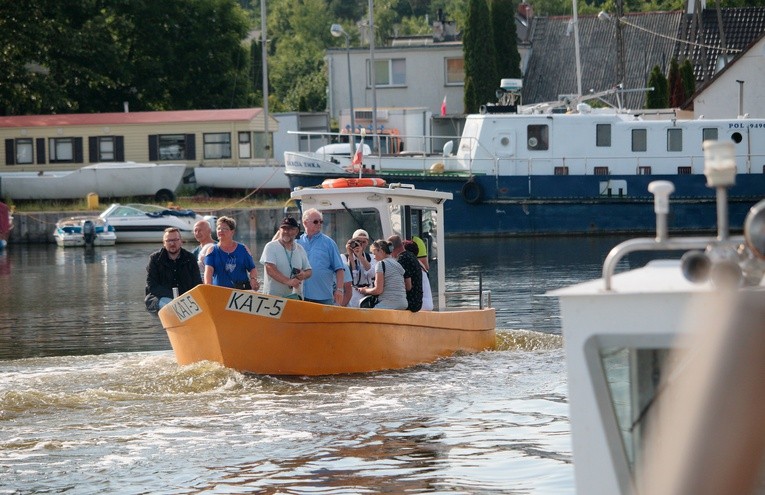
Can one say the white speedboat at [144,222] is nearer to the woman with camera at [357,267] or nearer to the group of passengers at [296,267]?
the woman with camera at [357,267]

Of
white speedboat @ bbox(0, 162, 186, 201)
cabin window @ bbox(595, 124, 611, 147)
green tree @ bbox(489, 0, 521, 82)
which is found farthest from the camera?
green tree @ bbox(489, 0, 521, 82)

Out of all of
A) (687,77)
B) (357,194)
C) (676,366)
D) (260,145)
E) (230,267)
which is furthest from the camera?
(260,145)

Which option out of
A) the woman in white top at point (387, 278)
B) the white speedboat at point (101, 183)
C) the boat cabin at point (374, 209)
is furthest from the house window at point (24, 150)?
the woman in white top at point (387, 278)

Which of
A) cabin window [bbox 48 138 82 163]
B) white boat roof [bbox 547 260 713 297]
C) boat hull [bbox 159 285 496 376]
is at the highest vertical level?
cabin window [bbox 48 138 82 163]

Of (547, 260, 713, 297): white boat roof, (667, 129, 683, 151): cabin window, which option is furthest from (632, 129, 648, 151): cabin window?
(547, 260, 713, 297): white boat roof

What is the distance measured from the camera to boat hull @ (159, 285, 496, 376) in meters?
13.4

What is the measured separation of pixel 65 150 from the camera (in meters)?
56.3

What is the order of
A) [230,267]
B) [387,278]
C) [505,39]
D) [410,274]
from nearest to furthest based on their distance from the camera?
[230,267] → [387,278] → [410,274] → [505,39]

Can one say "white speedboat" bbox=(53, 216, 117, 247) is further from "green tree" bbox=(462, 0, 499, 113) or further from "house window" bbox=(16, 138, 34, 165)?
"green tree" bbox=(462, 0, 499, 113)

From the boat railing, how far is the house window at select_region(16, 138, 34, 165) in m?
53.0

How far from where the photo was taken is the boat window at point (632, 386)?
18.0ft

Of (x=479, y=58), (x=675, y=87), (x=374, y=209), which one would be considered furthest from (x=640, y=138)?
(x=374, y=209)

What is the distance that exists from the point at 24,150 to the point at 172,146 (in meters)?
5.97

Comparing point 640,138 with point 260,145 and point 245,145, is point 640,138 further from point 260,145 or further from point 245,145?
point 260,145
